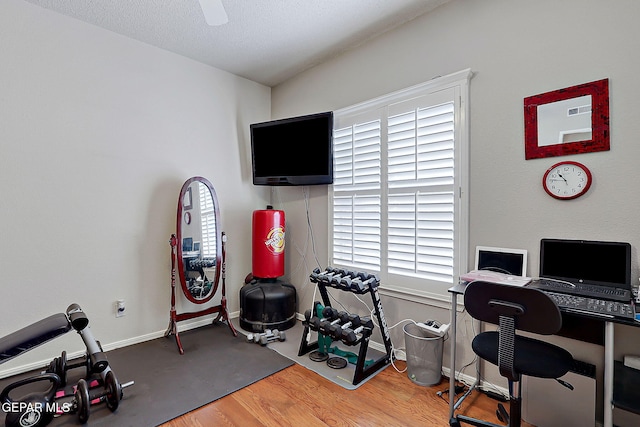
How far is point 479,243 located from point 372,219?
0.94 m

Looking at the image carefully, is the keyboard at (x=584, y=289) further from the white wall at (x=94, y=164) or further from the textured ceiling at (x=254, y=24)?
the white wall at (x=94, y=164)

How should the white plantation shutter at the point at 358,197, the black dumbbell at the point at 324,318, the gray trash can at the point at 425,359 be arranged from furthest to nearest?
the white plantation shutter at the point at 358,197, the black dumbbell at the point at 324,318, the gray trash can at the point at 425,359

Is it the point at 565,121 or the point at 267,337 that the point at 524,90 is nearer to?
Result: the point at 565,121

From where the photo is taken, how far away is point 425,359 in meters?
2.31

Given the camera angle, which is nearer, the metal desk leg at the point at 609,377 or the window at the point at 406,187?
the metal desk leg at the point at 609,377

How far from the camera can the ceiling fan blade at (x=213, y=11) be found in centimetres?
149

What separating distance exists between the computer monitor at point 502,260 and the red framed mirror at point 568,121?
2.10 ft

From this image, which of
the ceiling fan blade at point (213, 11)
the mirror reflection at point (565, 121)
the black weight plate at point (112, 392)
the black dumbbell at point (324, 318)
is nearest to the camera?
the ceiling fan blade at point (213, 11)

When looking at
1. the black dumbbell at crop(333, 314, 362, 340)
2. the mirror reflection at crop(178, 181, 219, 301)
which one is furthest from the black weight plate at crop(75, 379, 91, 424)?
the black dumbbell at crop(333, 314, 362, 340)

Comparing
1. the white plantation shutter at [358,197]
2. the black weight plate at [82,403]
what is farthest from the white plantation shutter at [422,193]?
the black weight plate at [82,403]

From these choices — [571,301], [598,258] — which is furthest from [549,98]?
[571,301]

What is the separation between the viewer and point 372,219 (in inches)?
114

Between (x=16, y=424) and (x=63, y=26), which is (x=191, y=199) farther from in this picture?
(x=16, y=424)

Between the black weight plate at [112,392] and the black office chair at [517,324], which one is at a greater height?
the black office chair at [517,324]
